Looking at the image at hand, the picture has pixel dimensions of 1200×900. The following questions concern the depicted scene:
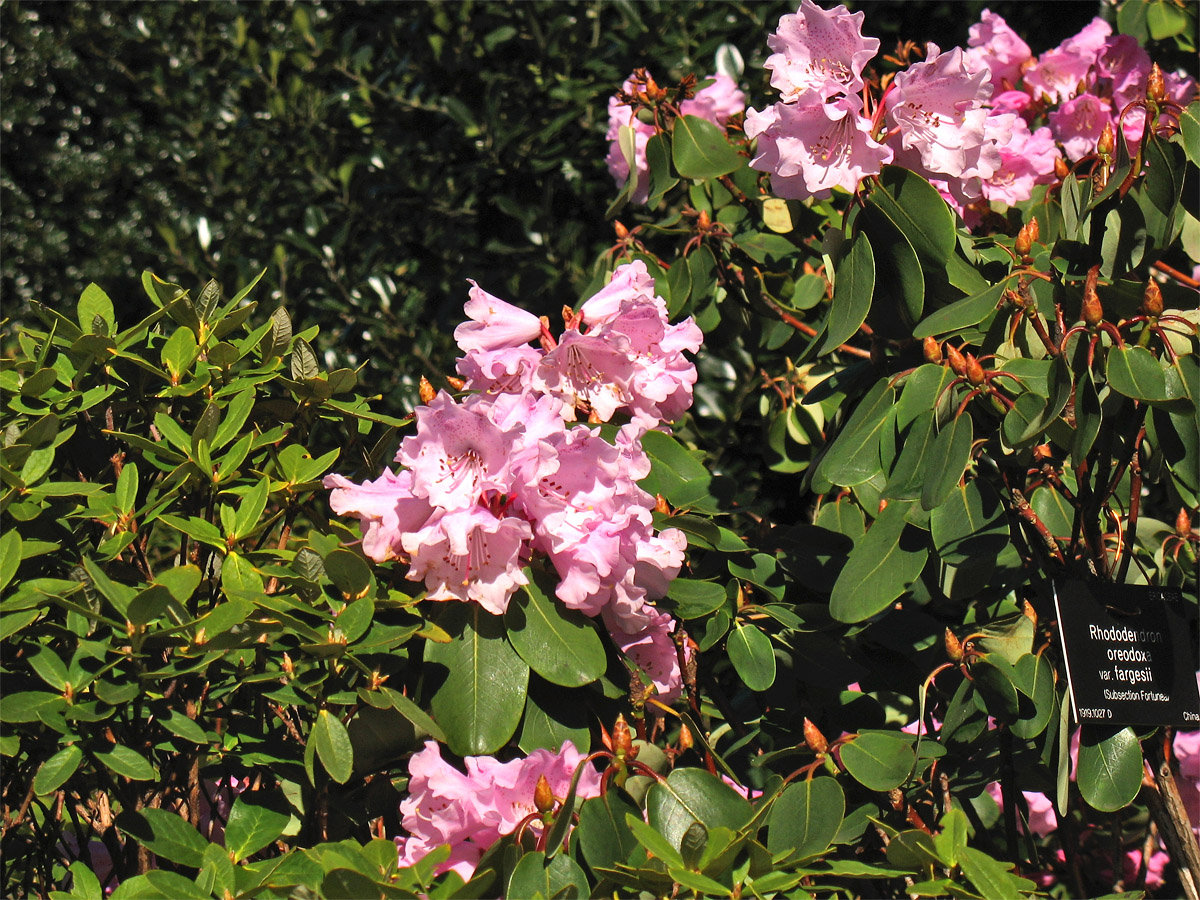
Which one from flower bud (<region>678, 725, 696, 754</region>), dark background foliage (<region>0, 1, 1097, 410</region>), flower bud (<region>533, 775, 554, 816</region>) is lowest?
dark background foliage (<region>0, 1, 1097, 410</region>)

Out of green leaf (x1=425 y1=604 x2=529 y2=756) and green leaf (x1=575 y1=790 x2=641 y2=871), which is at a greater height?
green leaf (x1=425 y1=604 x2=529 y2=756)

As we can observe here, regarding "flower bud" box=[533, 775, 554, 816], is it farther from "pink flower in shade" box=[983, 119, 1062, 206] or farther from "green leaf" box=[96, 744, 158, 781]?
"pink flower in shade" box=[983, 119, 1062, 206]

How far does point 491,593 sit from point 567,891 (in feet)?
1.00

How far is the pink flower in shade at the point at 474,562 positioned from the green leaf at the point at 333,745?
0.51ft

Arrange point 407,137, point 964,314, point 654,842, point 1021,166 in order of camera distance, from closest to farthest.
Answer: point 654,842 → point 964,314 → point 1021,166 → point 407,137

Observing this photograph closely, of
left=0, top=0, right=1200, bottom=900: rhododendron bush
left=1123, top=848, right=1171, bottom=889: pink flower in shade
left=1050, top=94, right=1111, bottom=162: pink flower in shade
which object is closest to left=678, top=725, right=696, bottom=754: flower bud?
left=0, top=0, right=1200, bottom=900: rhododendron bush

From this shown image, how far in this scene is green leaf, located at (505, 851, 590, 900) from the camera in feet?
3.21

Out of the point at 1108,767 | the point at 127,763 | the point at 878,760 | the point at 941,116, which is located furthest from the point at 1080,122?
the point at 127,763

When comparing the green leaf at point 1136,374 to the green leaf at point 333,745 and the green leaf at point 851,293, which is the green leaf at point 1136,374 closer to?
the green leaf at point 851,293

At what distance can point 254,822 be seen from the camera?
1150mm

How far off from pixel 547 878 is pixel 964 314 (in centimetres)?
72

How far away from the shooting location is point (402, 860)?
117 centimetres

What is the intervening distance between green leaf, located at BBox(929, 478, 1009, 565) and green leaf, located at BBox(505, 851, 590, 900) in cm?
58

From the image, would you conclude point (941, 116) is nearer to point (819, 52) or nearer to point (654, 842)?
point (819, 52)
